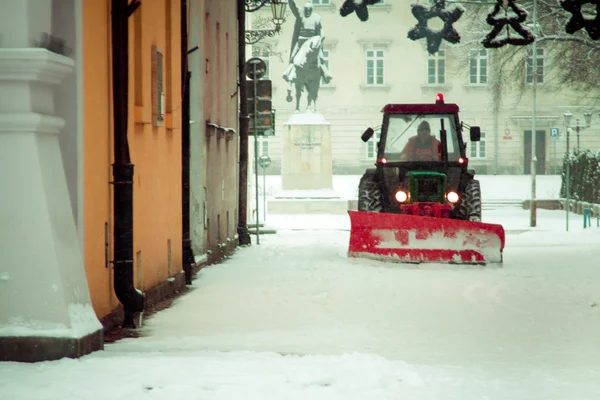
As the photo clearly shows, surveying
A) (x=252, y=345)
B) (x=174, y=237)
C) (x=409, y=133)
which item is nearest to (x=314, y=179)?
(x=409, y=133)

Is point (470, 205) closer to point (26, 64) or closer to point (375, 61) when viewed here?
point (26, 64)

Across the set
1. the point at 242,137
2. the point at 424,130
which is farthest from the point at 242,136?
the point at 424,130

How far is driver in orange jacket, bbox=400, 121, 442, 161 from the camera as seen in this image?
18266mm

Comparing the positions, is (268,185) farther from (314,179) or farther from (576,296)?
(576,296)

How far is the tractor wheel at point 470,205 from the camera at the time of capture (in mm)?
17922

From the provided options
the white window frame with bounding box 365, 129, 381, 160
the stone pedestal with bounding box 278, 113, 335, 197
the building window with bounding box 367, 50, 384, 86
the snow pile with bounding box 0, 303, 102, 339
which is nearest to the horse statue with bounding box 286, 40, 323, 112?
the stone pedestal with bounding box 278, 113, 335, 197

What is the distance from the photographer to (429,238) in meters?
16.0

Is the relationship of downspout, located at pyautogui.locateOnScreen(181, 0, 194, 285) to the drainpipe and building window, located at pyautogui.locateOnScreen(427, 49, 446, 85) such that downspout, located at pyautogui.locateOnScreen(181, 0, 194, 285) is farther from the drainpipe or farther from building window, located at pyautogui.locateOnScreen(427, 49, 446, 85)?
building window, located at pyautogui.locateOnScreen(427, 49, 446, 85)

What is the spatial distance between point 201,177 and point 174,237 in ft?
8.58

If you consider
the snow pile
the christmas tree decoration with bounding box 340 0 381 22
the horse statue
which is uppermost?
the horse statue

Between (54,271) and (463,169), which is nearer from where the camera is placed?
(54,271)

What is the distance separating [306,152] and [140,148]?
1060 inches

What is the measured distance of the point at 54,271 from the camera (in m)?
7.01

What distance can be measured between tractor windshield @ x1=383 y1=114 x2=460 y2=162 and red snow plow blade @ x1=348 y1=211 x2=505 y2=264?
8.15 feet
